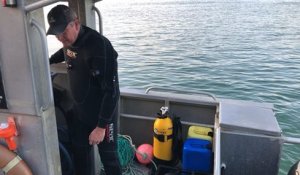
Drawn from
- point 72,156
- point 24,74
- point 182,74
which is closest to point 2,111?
point 24,74

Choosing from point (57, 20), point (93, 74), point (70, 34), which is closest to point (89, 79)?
point (93, 74)

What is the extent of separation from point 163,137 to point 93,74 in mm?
1318

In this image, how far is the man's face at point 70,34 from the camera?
228 centimetres

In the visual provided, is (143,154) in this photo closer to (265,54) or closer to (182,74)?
(182,74)

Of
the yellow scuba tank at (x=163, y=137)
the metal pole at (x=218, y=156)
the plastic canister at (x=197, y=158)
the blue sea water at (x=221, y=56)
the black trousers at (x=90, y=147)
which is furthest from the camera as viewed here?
the blue sea water at (x=221, y=56)

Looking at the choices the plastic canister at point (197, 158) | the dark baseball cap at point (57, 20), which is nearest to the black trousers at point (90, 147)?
the plastic canister at point (197, 158)

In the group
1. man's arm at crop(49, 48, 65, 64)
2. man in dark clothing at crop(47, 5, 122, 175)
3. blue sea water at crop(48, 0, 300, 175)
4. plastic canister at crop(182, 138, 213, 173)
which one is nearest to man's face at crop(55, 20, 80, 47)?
man in dark clothing at crop(47, 5, 122, 175)

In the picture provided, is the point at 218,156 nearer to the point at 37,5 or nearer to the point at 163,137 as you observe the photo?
the point at 163,137

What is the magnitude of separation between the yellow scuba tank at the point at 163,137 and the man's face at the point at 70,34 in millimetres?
1376

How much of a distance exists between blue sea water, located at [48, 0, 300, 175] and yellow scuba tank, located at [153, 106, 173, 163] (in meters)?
1.88

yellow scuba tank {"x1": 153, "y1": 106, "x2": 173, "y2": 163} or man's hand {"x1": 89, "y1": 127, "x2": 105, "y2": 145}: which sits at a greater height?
man's hand {"x1": 89, "y1": 127, "x2": 105, "y2": 145}

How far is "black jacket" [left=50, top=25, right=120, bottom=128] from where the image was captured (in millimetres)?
2361

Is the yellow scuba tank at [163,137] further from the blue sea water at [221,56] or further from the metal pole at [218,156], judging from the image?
the blue sea water at [221,56]

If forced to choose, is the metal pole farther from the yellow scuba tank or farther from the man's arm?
the man's arm
